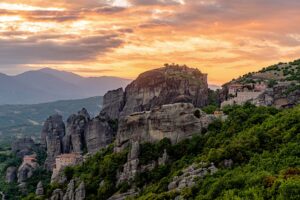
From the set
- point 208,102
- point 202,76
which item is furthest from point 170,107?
point 202,76

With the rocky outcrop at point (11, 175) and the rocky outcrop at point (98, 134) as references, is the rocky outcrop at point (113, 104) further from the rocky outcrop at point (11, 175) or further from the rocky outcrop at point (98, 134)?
the rocky outcrop at point (11, 175)

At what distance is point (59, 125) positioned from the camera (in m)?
120

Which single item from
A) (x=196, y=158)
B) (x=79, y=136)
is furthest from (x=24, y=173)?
(x=196, y=158)

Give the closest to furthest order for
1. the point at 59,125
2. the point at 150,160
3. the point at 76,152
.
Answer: the point at 150,160
the point at 76,152
the point at 59,125

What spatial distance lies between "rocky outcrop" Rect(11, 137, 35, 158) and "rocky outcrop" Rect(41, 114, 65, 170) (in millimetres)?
3837

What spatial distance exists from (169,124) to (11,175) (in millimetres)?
63738

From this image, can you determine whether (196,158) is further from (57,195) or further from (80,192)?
(57,195)

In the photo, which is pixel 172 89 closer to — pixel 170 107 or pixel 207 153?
pixel 170 107

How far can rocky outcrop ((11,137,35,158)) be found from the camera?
12419 cm

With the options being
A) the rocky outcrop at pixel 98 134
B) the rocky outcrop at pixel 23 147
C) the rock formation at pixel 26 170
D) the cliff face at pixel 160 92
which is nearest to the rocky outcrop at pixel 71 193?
the rocky outcrop at pixel 98 134

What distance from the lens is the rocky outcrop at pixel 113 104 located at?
352 feet

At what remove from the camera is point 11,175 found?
357 ft

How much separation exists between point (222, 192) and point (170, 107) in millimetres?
17580

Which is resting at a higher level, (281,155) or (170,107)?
(170,107)
